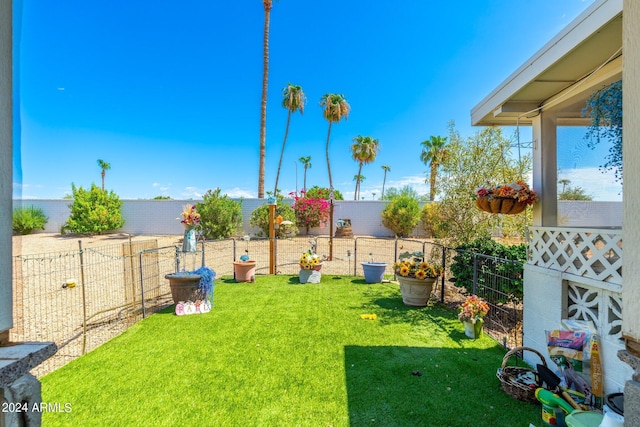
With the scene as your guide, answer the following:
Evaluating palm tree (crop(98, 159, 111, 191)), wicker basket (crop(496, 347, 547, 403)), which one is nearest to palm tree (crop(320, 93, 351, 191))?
wicker basket (crop(496, 347, 547, 403))

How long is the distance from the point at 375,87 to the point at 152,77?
10699 millimetres

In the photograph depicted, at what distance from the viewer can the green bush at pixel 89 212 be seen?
14.8m

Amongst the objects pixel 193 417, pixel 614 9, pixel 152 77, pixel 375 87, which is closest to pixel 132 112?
pixel 152 77

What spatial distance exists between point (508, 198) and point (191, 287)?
4.55 meters

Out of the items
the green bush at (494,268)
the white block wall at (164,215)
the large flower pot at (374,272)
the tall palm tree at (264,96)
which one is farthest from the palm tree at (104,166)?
the green bush at (494,268)

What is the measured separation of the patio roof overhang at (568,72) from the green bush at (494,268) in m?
1.87

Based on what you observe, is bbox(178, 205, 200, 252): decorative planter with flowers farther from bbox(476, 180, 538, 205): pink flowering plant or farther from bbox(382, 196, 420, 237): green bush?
bbox(382, 196, 420, 237): green bush

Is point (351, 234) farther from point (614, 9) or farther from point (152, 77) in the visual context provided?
point (614, 9)

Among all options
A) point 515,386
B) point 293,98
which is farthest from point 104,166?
point 515,386

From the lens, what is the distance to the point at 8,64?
1000 millimetres

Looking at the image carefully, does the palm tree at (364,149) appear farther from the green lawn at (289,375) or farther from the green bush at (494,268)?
the green lawn at (289,375)

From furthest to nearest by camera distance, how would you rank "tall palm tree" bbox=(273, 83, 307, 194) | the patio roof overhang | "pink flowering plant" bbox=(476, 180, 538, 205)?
"tall palm tree" bbox=(273, 83, 307, 194), "pink flowering plant" bbox=(476, 180, 538, 205), the patio roof overhang

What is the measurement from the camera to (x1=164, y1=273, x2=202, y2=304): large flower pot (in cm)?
449

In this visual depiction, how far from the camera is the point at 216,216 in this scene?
516 inches
